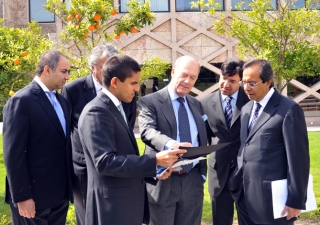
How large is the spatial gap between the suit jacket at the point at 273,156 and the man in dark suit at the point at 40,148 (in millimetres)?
1584

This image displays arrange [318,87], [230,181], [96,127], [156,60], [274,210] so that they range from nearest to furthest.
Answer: [96,127], [274,210], [230,181], [156,60], [318,87]

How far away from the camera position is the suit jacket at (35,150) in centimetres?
384

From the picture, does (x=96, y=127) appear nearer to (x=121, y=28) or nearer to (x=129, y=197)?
(x=129, y=197)

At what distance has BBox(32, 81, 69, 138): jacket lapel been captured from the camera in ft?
13.4

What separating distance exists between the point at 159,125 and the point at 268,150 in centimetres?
94

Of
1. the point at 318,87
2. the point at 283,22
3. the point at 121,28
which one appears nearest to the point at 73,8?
the point at 121,28

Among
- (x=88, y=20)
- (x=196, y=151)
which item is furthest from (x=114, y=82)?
(x=88, y=20)

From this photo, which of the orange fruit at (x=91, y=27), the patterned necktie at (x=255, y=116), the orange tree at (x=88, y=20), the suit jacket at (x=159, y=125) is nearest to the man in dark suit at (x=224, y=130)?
the suit jacket at (x=159, y=125)

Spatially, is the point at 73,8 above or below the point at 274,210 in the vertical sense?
above

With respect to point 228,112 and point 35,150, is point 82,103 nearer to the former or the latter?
point 35,150

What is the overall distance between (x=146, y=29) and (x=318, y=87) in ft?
23.0

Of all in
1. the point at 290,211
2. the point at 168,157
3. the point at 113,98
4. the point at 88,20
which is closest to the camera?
the point at 168,157

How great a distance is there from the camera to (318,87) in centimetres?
1841

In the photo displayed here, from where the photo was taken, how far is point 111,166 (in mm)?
3014
